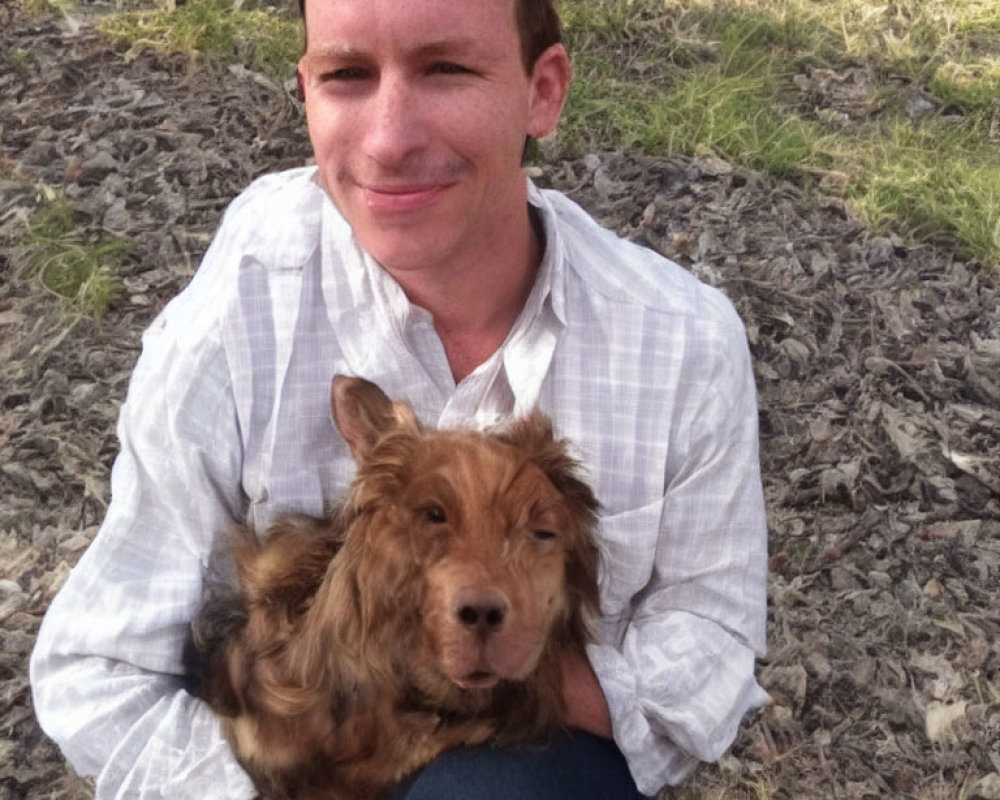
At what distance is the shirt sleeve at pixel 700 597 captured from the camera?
2.67 metres

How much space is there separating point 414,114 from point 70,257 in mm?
3071

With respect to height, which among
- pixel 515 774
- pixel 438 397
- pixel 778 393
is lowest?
pixel 778 393

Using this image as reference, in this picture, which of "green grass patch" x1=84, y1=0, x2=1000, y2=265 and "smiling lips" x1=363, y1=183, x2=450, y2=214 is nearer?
"smiling lips" x1=363, y1=183, x2=450, y2=214

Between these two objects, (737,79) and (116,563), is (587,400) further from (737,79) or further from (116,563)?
(737,79)

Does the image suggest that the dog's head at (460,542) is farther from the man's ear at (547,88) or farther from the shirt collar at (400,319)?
the man's ear at (547,88)

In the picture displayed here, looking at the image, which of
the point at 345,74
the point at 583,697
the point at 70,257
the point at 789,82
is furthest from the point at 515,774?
the point at 789,82

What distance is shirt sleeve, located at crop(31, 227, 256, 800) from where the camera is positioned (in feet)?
8.36

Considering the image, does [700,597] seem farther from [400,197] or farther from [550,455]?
[400,197]

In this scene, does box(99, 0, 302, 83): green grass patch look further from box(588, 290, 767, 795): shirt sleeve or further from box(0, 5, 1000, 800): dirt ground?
box(588, 290, 767, 795): shirt sleeve

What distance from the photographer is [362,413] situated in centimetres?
242

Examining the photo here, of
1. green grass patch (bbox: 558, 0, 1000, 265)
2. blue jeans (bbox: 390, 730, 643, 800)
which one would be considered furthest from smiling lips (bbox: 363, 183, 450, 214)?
green grass patch (bbox: 558, 0, 1000, 265)

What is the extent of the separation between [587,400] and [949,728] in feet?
6.70

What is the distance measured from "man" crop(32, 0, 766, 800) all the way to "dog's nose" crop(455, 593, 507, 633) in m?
0.52

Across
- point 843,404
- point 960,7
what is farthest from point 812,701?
point 960,7
